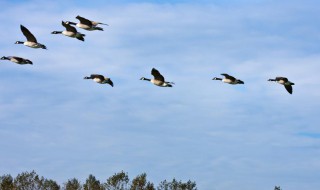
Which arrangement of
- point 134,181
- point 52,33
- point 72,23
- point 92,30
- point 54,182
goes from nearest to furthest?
1. point 92,30
2. point 72,23
3. point 52,33
4. point 134,181
5. point 54,182

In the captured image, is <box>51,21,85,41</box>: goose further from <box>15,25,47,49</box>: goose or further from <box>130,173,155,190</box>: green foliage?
<box>130,173,155,190</box>: green foliage

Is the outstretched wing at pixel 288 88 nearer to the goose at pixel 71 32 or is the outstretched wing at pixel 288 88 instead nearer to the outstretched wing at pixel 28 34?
the goose at pixel 71 32

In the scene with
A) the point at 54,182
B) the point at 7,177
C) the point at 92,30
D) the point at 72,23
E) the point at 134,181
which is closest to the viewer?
the point at 92,30

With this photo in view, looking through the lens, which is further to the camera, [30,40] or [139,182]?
[139,182]

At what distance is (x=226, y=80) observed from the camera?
38.9 meters

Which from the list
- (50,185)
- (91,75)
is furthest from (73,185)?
(91,75)

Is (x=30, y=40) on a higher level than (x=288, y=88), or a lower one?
lower

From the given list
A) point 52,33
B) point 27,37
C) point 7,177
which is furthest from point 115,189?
point 27,37

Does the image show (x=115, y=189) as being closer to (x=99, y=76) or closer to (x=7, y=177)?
(x=7, y=177)

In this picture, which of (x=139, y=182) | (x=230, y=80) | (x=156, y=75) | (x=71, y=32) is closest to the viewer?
(x=71, y=32)

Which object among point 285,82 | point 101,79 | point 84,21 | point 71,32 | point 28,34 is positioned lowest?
point 101,79

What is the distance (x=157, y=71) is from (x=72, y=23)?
5722 millimetres

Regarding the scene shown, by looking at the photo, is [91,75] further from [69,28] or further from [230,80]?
[230,80]

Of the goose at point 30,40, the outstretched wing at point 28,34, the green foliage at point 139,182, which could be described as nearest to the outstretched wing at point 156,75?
the goose at point 30,40
